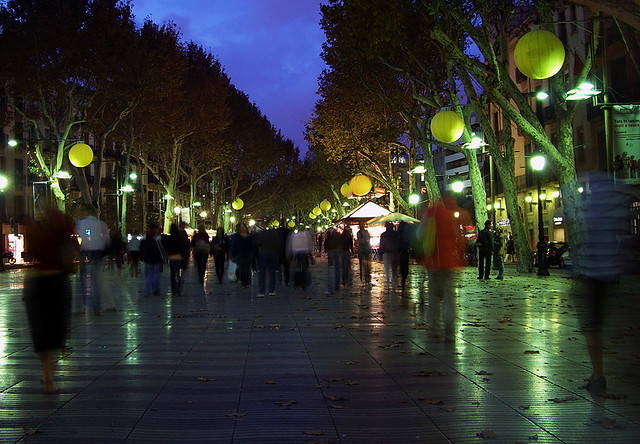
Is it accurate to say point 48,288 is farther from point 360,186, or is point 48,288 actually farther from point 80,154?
point 360,186

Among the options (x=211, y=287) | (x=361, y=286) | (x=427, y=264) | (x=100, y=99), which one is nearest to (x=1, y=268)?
(x=100, y=99)

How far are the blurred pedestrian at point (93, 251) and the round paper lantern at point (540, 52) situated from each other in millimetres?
7973

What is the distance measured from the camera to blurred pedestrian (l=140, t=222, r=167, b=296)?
16031 millimetres

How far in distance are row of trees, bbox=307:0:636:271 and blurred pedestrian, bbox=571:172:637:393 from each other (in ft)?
8.75

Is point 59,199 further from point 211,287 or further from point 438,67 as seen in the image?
point 438,67

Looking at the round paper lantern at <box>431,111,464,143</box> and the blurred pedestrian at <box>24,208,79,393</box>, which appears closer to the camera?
the blurred pedestrian at <box>24,208,79,393</box>

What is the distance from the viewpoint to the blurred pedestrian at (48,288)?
21.0 feet

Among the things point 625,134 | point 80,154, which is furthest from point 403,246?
point 80,154

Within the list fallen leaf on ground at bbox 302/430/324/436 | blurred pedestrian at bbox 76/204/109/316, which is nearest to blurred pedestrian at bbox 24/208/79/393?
fallen leaf on ground at bbox 302/430/324/436

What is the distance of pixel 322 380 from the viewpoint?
6.62 meters

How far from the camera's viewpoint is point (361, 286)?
65.3 ft

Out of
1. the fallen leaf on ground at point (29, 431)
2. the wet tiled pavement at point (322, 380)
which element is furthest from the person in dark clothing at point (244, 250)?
the fallen leaf on ground at point (29, 431)

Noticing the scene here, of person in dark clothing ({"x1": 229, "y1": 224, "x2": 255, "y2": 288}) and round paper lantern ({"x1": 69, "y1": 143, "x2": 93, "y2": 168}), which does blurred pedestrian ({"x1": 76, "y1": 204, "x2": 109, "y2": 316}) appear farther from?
round paper lantern ({"x1": 69, "y1": 143, "x2": 93, "y2": 168})

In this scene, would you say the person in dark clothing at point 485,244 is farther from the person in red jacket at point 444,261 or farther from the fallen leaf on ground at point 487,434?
the fallen leaf on ground at point 487,434
